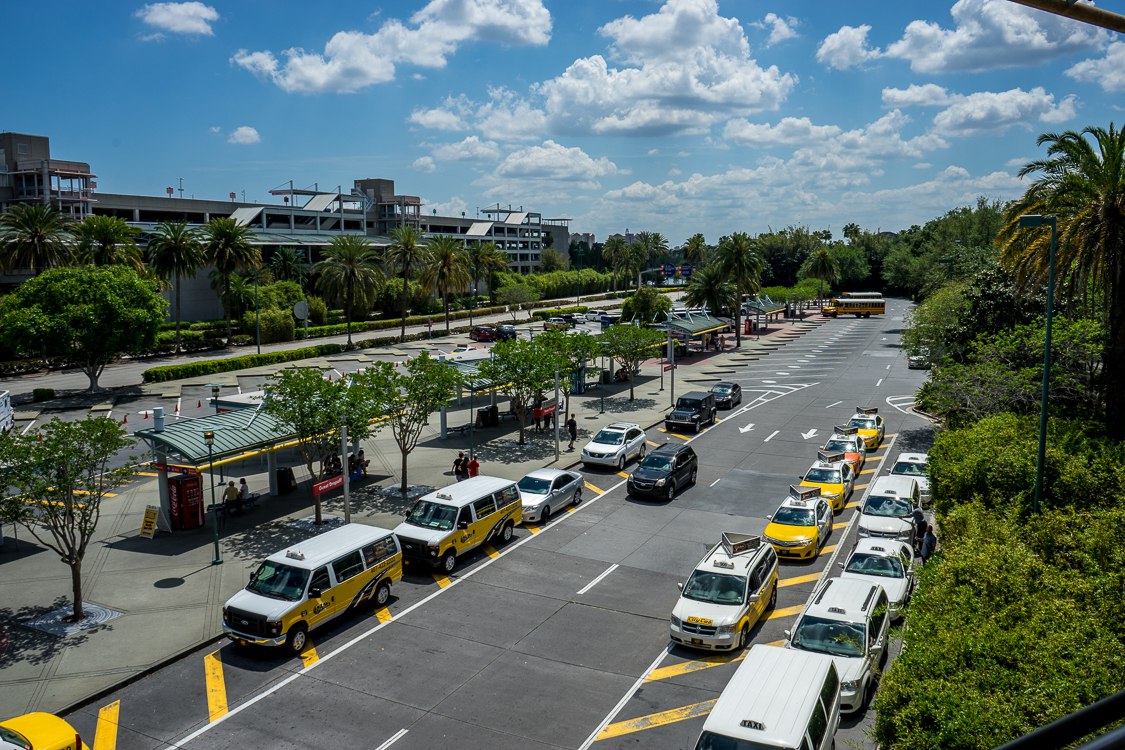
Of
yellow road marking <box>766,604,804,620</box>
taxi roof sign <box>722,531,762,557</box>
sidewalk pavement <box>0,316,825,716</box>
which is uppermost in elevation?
taxi roof sign <box>722,531,762,557</box>

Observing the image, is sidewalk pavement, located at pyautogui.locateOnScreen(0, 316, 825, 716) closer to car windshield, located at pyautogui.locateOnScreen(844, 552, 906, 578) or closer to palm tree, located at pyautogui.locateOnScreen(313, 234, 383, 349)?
car windshield, located at pyautogui.locateOnScreen(844, 552, 906, 578)

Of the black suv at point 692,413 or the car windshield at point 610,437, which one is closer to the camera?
the car windshield at point 610,437

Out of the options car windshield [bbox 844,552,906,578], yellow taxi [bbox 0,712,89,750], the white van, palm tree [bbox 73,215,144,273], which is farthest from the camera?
palm tree [bbox 73,215,144,273]

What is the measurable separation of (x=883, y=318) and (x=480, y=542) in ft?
307

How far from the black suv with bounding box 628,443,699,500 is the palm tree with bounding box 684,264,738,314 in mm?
44573

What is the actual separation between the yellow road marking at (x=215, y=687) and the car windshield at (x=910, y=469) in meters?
22.9

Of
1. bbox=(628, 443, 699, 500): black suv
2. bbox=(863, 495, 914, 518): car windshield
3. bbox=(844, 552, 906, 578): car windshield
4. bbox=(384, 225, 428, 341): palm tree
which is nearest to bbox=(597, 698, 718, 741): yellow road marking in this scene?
→ bbox=(844, 552, 906, 578): car windshield

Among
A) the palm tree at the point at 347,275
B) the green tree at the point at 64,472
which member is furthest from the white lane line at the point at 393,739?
the palm tree at the point at 347,275

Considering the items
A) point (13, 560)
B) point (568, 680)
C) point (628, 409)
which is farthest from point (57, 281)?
point (568, 680)

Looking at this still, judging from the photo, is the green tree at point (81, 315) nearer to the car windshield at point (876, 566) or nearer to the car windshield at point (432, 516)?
the car windshield at point (432, 516)

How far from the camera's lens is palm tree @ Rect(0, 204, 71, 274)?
5659 cm

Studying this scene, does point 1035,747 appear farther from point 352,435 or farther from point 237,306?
point 237,306

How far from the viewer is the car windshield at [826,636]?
52.8 ft

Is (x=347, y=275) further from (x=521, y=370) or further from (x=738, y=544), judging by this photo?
(x=738, y=544)
